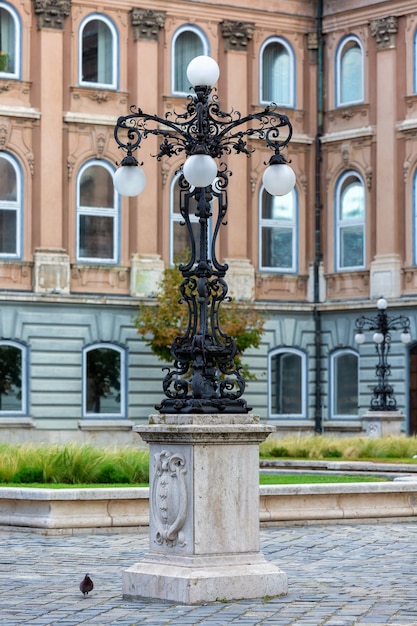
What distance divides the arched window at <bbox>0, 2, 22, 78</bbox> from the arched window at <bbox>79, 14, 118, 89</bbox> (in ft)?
6.08

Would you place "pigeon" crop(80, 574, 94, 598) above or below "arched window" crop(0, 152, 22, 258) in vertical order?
below

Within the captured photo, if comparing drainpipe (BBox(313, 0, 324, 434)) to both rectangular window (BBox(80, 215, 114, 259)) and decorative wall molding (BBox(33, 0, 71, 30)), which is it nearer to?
rectangular window (BBox(80, 215, 114, 259))

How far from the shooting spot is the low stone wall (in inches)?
861

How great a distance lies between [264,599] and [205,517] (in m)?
0.88

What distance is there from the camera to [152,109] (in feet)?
154

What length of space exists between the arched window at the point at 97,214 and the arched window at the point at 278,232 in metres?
4.75

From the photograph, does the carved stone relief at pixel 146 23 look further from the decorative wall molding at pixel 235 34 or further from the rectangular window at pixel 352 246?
the rectangular window at pixel 352 246

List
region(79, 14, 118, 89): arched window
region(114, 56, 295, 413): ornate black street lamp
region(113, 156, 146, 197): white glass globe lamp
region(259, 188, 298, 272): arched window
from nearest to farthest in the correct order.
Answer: region(114, 56, 295, 413): ornate black street lamp
region(113, 156, 146, 197): white glass globe lamp
region(79, 14, 118, 89): arched window
region(259, 188, 298, 272): arched window

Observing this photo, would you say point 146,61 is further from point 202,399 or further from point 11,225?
point 202,399

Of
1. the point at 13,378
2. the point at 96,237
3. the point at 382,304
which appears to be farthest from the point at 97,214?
the point at 382,304

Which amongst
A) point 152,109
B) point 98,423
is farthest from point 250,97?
point 98,423

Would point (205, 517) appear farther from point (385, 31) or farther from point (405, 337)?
point (385, 31)

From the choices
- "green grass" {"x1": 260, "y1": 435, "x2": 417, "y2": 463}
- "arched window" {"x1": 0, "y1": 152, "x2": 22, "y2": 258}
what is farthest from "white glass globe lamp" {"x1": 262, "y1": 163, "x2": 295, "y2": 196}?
"arched window" {"x1": 0, "y1": 152, "x2": 22, "y2": 258}

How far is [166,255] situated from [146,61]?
521 cm
